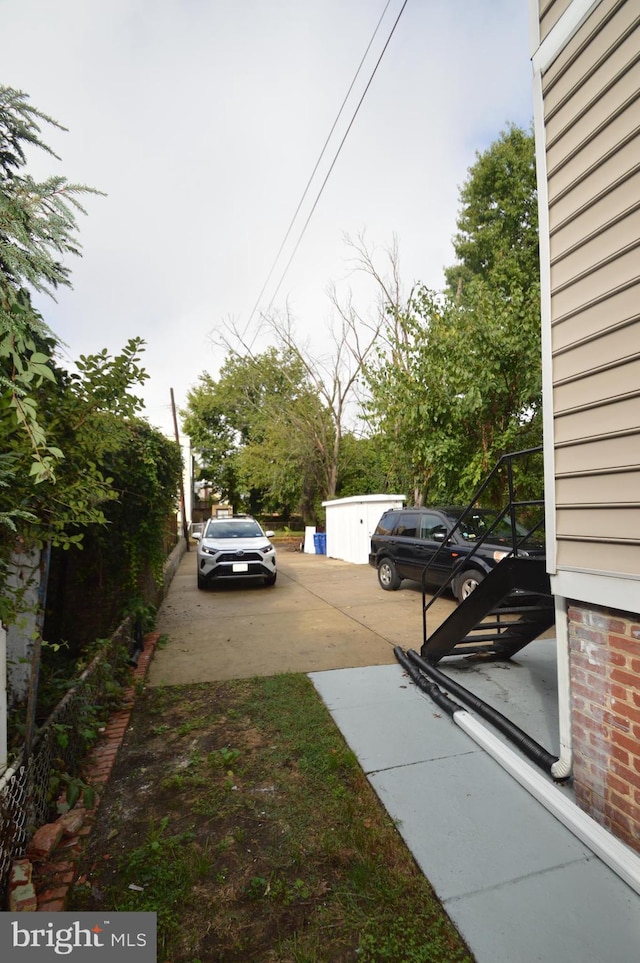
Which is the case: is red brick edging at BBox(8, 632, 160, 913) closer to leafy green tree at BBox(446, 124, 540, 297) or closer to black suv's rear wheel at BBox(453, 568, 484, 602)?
black suv's rear wheel at BBox(453, 568, 484, 602)

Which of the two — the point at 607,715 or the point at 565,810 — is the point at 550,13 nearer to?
the point at 607,715

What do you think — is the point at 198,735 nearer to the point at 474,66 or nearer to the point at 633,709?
the point at 633,709

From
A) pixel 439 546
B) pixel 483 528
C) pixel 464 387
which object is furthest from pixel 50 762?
pixel 464 387

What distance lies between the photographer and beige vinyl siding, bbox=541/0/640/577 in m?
2.05

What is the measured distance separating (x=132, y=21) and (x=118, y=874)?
6.80 meters

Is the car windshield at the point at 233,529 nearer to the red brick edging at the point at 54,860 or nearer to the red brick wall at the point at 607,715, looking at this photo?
A: the red brick edging at the point at 54,860

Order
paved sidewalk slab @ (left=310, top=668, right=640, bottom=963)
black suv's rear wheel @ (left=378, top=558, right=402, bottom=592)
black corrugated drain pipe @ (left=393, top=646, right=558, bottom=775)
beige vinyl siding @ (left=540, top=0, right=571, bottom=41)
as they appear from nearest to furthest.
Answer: paved sidewalk slab @ (left=310, top=668, right=640, bottom=963)
beige vinyl siding @ (left=540, top=0, right=571, bottom=41)
black corrugated drain pipe @ (left=393, top=646, right=558, bottom=775)
black suv's rear wheel @ (left=378, top=558, right=402, bottom=592)

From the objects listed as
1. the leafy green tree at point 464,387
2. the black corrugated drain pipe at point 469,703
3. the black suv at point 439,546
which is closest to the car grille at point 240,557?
the black suv at point 439,546

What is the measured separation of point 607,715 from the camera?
2227mm

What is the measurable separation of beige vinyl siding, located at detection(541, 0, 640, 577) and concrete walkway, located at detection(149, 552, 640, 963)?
4.52ft

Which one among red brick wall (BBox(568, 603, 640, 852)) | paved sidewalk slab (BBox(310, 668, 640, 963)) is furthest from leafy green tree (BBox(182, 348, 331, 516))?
red brick wall (BBox(568, 603, 640, 852))

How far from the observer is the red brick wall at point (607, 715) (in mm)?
2076

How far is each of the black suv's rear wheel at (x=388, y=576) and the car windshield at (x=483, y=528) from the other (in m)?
1.94

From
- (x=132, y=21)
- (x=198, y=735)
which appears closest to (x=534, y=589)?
(x=198, y=735)
